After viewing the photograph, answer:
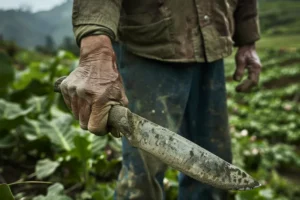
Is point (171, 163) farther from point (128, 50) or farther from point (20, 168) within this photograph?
point (20, 168)

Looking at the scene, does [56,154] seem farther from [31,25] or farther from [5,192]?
[31,25]

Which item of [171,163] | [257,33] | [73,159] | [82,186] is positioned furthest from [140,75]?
[82,186]

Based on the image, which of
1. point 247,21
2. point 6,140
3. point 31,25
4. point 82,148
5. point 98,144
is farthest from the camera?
point 31,25

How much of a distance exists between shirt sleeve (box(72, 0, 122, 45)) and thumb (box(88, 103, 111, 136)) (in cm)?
26

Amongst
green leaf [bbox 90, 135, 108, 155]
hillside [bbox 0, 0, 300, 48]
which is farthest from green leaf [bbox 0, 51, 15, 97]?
hillside [bbox 0, 0, 300, 48]

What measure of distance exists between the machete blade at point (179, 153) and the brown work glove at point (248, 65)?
0.87 m

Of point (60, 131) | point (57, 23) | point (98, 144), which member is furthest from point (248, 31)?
point (57, 23)

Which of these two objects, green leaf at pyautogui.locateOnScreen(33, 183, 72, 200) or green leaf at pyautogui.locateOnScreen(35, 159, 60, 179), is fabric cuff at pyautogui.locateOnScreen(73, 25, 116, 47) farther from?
green leaf at pyautogui.locateOnScreen(35, 159, 60, 179)

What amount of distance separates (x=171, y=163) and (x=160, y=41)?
1.75 ft

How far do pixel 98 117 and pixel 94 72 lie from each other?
5.8 inches

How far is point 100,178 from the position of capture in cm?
268

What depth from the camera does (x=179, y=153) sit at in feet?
3.63

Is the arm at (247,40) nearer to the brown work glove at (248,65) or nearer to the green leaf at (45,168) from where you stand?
the brown work glove at (248,65)

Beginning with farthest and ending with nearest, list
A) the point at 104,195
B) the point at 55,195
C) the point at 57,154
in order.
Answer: the point at 57,154 < the point at 104,195 < the point at 55,195
